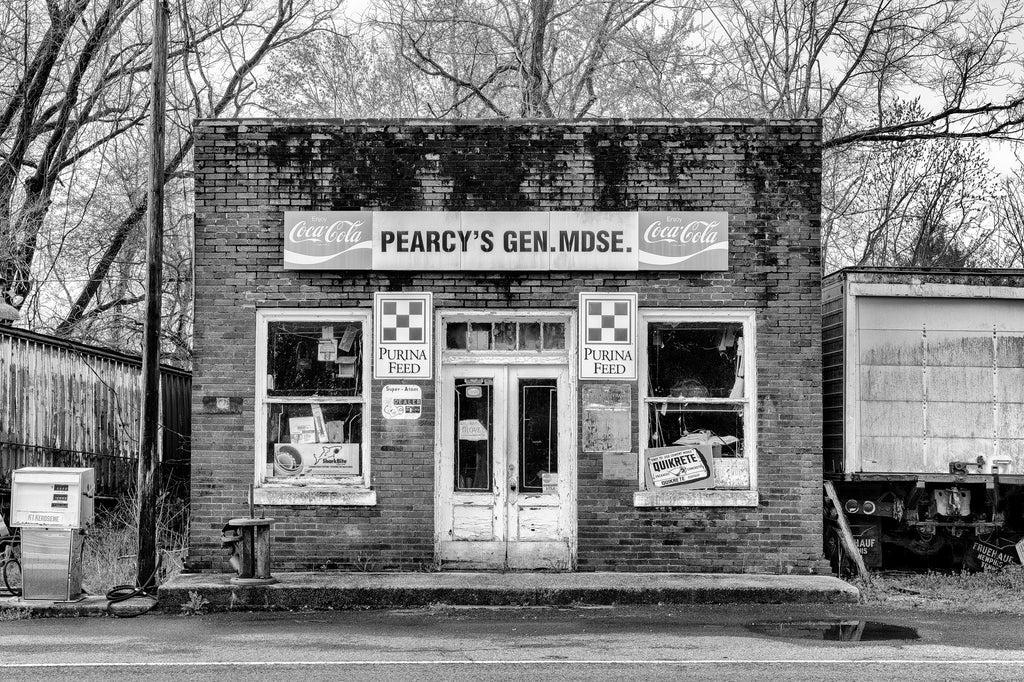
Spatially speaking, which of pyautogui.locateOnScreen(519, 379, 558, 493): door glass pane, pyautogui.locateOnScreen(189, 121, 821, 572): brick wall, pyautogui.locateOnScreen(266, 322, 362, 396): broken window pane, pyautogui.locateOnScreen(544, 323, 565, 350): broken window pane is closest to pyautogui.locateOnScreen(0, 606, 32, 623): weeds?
pyautogui.locateOnScreen(189, 121, 821, 572): brick wall

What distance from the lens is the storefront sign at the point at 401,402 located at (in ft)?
39.2

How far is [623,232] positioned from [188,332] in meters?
14.3

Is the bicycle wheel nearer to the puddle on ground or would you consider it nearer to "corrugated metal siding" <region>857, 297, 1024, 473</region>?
the puddle on ground

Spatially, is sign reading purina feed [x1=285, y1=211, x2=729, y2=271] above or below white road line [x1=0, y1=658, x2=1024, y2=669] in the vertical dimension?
above

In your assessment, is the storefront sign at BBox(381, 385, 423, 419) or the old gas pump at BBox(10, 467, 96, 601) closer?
the old gas pump at BBox(10, 467, 96, 601)

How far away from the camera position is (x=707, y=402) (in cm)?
1209

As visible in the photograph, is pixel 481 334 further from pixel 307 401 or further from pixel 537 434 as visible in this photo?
pixel 307 401

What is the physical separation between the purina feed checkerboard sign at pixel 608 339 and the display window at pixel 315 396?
96.1 inches

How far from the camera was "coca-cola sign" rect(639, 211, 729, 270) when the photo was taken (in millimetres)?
11938

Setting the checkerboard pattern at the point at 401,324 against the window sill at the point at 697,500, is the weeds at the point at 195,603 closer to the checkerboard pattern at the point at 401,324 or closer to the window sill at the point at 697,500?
Answer: the checkerboard pattern at the point at 401,324

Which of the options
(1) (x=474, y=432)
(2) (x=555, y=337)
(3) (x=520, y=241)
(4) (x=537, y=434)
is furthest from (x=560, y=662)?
(3) (x=520, y=241)

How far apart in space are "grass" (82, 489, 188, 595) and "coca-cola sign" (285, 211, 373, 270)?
11.9 feet

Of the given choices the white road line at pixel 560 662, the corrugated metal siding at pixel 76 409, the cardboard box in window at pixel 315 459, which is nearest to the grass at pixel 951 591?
the white road line at pixel 560 662

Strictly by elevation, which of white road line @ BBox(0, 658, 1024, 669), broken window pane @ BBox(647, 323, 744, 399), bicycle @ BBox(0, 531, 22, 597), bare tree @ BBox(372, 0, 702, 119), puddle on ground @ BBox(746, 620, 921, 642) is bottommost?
puddle on ground @ BBox(746, 620, 921, 642)
